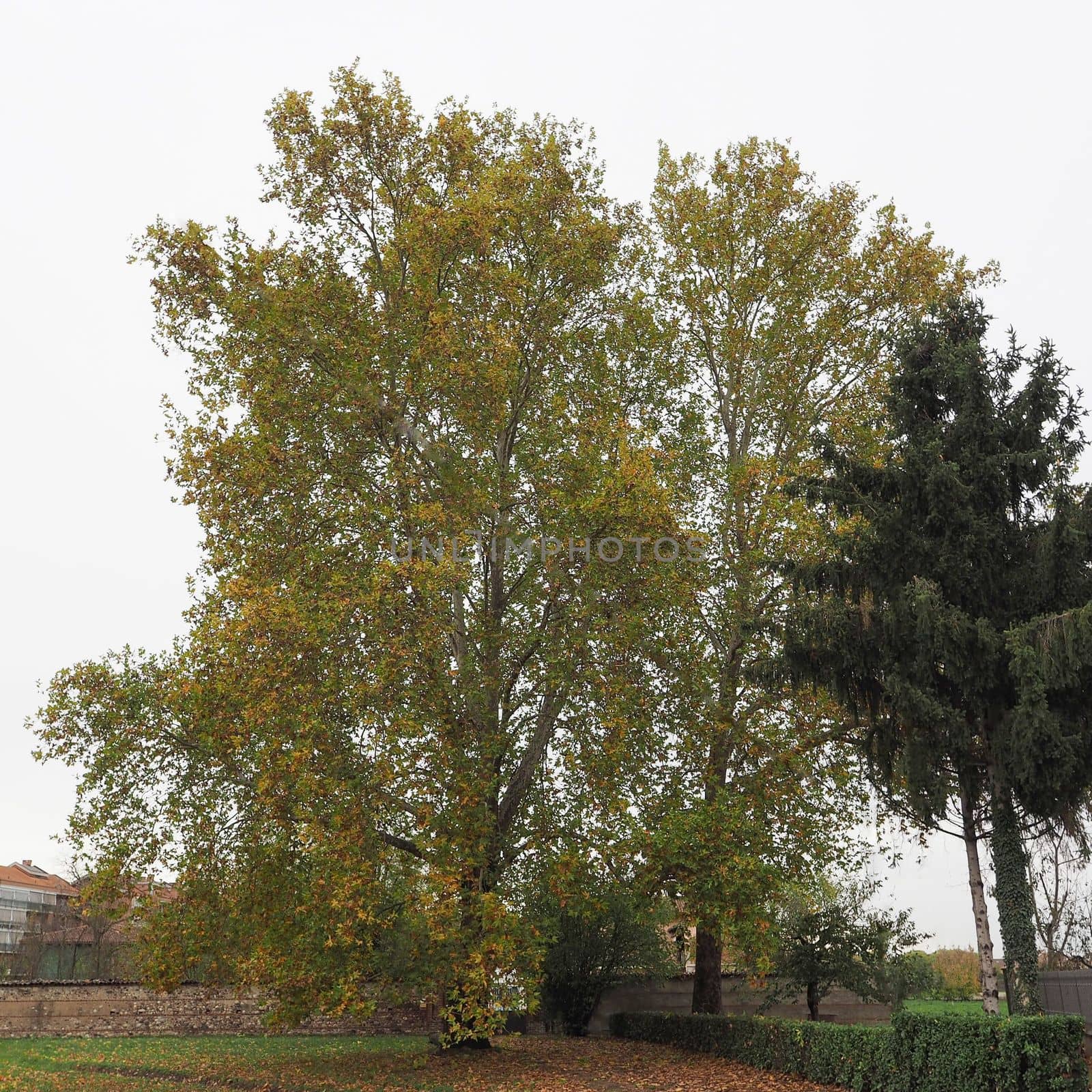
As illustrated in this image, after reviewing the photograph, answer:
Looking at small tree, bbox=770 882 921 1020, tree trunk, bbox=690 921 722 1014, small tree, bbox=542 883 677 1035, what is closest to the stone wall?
small tree, bbox=542 883 677 1035

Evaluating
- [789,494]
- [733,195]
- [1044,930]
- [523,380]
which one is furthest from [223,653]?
[1044,930]

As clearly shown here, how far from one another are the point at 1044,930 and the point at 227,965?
976 inches

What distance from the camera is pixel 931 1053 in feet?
38.2

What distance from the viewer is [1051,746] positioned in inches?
488

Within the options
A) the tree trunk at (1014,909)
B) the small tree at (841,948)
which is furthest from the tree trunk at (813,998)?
the tree trunk at (1014,909)

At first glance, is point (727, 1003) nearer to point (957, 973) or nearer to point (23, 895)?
point (957, 973)

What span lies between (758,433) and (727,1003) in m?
14.3

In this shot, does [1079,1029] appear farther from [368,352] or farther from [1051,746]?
[368,352]

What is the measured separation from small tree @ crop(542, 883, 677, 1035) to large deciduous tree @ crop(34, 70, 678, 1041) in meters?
5.24

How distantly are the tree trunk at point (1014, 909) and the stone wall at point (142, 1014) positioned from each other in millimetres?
14385

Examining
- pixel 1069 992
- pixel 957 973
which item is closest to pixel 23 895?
pixel 957 973

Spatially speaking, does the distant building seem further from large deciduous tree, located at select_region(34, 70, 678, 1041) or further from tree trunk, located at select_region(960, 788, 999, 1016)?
tree trunk, located at select_region(960, 788, 999, 1016)

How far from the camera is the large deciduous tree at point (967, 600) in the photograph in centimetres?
1292

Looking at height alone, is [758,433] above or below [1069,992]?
above
